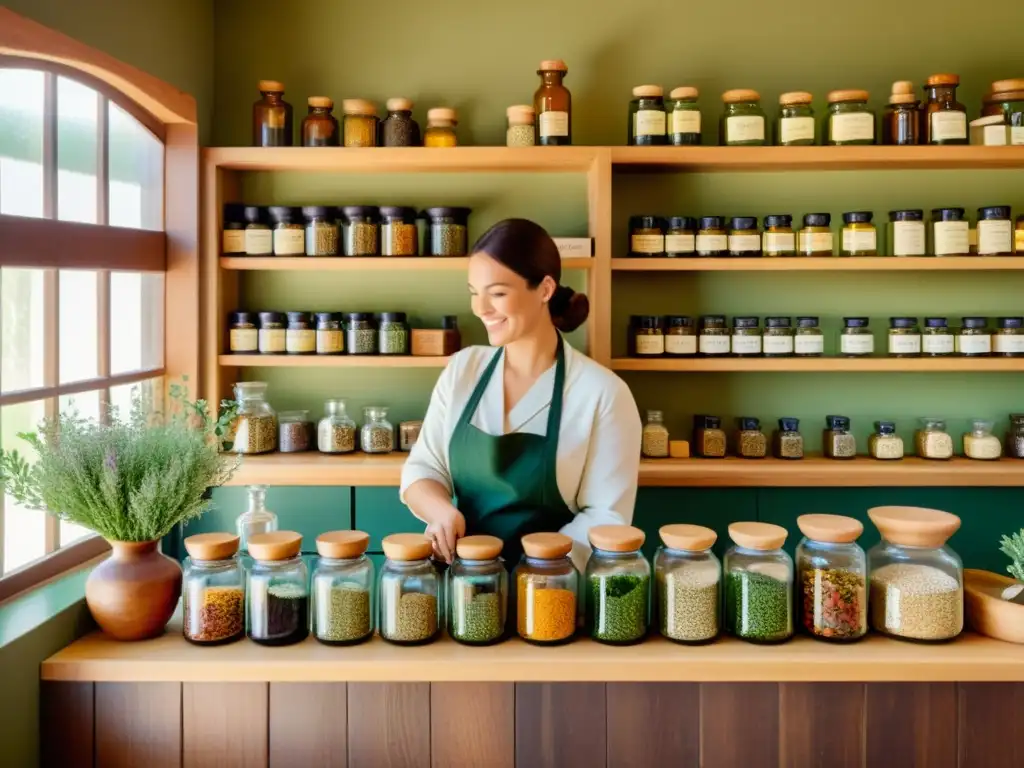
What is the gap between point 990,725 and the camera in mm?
1387

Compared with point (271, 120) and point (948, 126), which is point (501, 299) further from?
point (948, 126)

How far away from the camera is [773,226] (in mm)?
2852

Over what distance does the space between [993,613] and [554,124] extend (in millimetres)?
1890

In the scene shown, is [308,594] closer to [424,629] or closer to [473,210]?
[424,629]

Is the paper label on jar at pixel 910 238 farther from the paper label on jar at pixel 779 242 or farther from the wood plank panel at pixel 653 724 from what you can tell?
the wood plank panel at pixel 653 724

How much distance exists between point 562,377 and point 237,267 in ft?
4.31

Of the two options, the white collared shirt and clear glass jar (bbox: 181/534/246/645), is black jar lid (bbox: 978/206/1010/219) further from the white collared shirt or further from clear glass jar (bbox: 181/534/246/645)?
clear glass jar (bbox: 181/534/246/645)

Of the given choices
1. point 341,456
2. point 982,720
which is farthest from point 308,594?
point 341,456

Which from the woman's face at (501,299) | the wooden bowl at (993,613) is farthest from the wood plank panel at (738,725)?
the woman's face at (501,299)

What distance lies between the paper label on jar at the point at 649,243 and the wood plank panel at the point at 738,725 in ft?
5.64

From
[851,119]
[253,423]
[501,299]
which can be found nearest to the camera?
[501,299]

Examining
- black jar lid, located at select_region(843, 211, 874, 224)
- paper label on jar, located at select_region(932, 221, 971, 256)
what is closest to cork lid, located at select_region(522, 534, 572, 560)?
black jar lid, located at select_region(843, 211, 874, 224)

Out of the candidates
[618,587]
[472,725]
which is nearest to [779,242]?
[618,587]

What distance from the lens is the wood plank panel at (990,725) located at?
1.38 m
